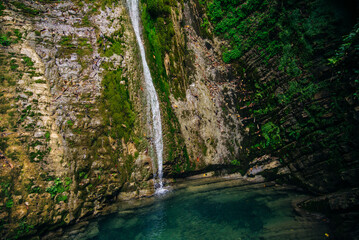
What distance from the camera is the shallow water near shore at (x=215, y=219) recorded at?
3852 mm

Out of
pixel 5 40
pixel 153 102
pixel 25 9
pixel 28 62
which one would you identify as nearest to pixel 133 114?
pixel 153 102

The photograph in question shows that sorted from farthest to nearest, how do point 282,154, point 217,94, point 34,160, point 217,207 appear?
point 217,94 < point 282,154 < point 217,207 < point 34,160

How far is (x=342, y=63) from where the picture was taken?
463 centimetres

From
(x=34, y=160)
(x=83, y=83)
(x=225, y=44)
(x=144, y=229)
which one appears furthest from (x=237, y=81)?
(x=34, y=160)

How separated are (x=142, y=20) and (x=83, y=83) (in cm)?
A: 362

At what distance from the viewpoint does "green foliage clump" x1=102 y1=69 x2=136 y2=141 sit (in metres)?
5.38

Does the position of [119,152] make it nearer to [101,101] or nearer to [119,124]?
[119,124]

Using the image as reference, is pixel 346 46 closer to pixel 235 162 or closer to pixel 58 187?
pixel 235 162

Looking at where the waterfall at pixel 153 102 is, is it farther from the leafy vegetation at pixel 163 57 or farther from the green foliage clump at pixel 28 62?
the green foliage clump at pixel 28 62

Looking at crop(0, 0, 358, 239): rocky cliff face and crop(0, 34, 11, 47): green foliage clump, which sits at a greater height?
crop(0, 34, 11, 47): green foliage clump

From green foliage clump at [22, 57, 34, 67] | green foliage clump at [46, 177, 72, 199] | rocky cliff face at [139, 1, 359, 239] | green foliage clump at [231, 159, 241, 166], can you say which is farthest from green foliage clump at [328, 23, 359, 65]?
green foliage clump at [22, 57, 34, 67]

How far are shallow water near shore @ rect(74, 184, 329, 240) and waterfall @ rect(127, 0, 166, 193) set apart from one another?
0.97m

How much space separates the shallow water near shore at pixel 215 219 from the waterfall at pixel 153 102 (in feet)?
3.18

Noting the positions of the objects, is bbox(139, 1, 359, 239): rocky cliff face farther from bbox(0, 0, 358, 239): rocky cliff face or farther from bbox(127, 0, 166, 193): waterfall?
bbox(127, 0, 166, 193): waterfall
